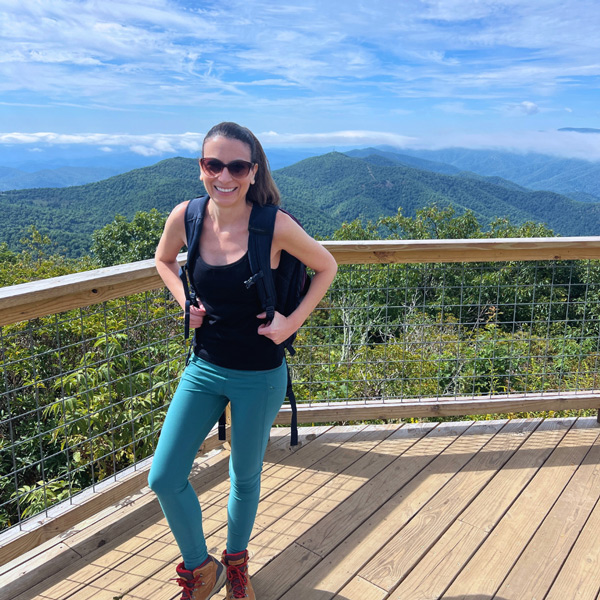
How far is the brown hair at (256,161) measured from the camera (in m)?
1.36

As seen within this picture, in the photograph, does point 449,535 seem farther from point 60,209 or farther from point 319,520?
point 60,209

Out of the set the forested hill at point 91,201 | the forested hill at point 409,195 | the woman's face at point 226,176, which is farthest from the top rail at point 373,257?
the forested hill at point 409,195

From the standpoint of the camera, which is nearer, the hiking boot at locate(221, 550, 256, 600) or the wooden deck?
the hiking boot at locate(221, 550, 256, 600)

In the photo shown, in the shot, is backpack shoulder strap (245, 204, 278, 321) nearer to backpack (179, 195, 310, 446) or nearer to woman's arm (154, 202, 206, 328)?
backpack (179, 195, 310, 446)

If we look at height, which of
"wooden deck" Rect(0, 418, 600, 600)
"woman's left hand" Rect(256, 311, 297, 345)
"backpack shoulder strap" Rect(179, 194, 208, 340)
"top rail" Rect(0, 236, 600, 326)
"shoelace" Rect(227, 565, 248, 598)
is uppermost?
"backpack shoulder strap" Rect(179, 194, 208, 340)

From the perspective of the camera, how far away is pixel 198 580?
152cm

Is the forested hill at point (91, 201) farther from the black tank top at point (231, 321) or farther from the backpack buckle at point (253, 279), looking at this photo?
the backpack buckle at point (253, 279)

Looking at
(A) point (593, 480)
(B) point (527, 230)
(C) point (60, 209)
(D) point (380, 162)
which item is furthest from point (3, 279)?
(D) point (380, 162)

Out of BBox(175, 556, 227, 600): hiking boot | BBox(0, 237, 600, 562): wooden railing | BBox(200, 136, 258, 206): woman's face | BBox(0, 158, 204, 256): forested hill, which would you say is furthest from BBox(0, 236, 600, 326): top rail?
BBox(0, 158, 204, 256): forested hill

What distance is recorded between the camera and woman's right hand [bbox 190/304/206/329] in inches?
57.0

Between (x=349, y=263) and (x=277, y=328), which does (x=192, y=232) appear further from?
(x=349, y=263)

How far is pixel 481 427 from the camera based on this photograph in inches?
109

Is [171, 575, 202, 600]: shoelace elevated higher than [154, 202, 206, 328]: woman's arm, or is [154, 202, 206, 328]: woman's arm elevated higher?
[154, 202, 206, 328]: woman's arm

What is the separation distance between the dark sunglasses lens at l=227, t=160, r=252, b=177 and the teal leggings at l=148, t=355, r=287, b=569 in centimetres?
52
